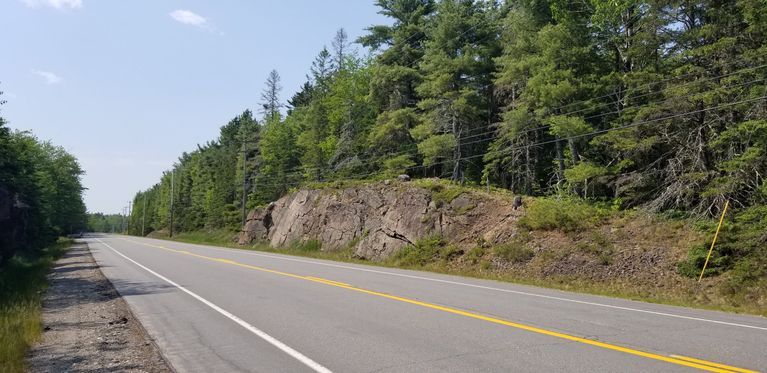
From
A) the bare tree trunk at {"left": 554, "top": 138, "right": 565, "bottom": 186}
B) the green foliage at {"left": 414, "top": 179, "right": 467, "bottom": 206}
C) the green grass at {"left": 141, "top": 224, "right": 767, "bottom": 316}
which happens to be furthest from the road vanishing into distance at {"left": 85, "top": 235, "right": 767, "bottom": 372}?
the bare tree trunk at {"left": 554, "top": 138, "right": 565, "bottom": 186}

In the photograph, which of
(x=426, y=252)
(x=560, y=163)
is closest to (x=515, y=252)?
(x=426, y=252)

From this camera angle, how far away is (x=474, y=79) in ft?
109

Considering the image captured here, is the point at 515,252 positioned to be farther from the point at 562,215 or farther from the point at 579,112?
the point at 579,112

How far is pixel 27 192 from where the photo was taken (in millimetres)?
47031

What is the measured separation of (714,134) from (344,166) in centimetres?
2925

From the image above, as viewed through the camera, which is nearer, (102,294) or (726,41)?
(102,294)

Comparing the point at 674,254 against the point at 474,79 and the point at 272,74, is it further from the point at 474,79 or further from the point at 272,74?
the point at 272,74

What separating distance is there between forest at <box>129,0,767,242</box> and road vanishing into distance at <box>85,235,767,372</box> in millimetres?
8877

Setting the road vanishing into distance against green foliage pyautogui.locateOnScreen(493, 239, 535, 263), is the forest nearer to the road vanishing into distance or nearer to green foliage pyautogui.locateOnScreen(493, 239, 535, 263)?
green foliage pyautogui.locateOnScreen(493, 239, 535, 263)

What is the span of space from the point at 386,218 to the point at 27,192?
3849cm

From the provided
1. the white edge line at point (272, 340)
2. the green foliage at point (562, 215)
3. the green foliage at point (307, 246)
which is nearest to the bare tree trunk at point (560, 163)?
the green foliage at point (562, 215)

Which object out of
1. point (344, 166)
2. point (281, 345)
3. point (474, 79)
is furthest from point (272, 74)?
point (281, 345)

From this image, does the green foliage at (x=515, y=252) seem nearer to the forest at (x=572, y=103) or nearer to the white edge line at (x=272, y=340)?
the forest at (x=572, y=103)

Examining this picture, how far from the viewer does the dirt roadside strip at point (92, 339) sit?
6.47m
